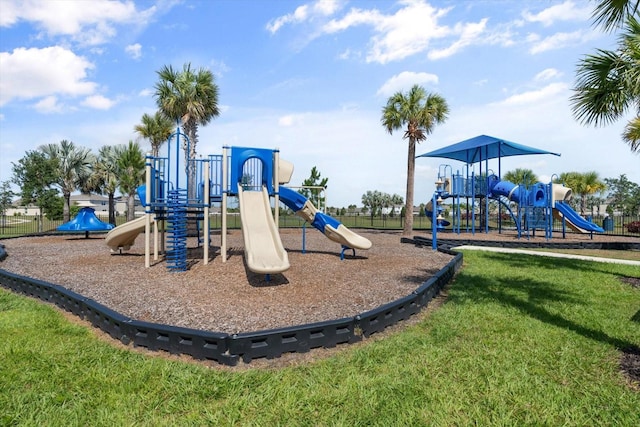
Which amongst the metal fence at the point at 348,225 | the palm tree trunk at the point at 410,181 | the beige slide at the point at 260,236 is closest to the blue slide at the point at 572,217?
the metal fence at the point at 348,225

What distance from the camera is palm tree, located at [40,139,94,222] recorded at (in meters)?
30.5

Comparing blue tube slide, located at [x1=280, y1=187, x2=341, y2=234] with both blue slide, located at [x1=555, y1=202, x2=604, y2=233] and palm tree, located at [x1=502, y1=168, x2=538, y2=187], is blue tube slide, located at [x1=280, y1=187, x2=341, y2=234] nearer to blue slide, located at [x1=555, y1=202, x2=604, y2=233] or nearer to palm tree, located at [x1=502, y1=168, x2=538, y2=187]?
blue slide, located at [x1=555, y1=202, x2=604, y2=233]

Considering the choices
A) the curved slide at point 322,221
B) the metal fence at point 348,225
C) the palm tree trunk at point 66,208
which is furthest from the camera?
the palm tree trunk at point 66,208

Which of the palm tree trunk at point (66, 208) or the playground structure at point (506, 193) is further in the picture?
the palm tree trunk at point (66, 208)

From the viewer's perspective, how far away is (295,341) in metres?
4.21

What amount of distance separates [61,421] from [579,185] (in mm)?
47738

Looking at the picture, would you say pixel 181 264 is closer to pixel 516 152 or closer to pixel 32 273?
pixel 32 273

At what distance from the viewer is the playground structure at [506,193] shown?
1970 cm

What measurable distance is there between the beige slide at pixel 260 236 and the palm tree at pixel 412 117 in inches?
508

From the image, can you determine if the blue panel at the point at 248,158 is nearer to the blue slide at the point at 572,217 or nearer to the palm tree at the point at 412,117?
the palm tree at the point at 412,117

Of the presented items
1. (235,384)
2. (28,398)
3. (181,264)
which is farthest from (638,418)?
(181,264)

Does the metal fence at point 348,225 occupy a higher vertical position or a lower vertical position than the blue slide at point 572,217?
lower

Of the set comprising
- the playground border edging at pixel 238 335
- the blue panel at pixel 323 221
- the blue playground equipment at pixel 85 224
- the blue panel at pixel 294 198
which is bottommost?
the playground border edging at pixel 238 335

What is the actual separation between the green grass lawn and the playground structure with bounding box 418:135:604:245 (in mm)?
14008
